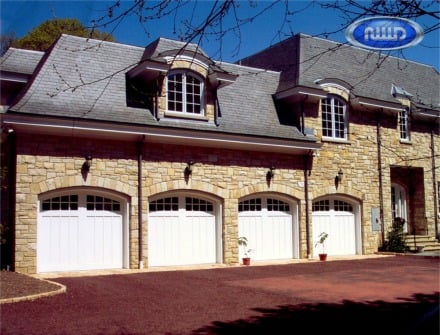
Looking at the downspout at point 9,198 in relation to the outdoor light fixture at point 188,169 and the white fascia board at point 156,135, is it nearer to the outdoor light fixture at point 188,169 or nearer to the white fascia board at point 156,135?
the white fascia board at point 156,135

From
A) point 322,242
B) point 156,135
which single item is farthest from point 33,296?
point 322,242

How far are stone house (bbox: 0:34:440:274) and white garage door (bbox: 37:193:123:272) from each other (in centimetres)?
3

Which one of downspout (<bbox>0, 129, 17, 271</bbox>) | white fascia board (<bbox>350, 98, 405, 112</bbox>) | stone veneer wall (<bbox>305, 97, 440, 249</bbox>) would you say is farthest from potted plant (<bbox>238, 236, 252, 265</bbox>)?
white fascia board (<bbox>350, 98, 405, 112</bbox>)

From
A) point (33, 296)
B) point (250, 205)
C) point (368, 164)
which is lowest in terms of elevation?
point (33, 296)

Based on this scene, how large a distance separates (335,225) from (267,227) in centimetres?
308

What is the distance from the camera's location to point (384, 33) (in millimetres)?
5594

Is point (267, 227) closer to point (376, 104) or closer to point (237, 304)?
point (376, 104)

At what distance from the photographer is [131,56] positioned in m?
17.3

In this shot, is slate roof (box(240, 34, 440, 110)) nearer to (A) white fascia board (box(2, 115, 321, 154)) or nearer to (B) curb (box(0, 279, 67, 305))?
(A) white fascia board (box(2, 115, 321, 154))

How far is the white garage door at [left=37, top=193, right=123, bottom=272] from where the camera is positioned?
14.1m

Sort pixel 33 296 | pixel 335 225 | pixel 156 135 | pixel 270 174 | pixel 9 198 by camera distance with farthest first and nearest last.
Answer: pixel 335 225
pixel 270 174
pixel 156 135
pixel 9 198
pixel 33 296

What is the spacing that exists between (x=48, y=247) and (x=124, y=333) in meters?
7.76

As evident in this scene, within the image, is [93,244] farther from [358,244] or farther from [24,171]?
[358,244]

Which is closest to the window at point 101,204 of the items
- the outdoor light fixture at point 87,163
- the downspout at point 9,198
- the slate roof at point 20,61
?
the outdoor light fixture at point 87,163
